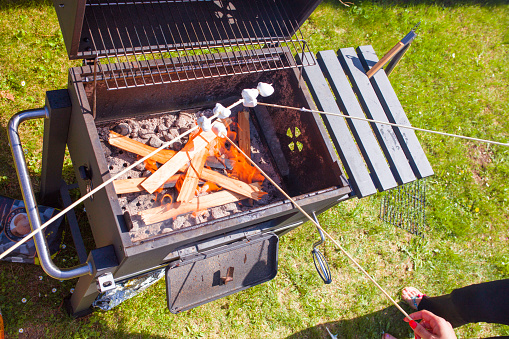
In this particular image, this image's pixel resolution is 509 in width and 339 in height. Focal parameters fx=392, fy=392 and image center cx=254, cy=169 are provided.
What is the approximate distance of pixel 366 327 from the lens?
324 centimetres

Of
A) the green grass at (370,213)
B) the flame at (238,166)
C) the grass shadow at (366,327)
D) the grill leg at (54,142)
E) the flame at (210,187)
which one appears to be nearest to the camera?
the grill leg at (54,142)

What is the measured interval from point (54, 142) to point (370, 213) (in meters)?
2.71

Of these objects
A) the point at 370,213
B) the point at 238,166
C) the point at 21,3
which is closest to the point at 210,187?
the point at 238,166

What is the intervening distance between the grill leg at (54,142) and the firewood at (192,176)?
0.71 meters

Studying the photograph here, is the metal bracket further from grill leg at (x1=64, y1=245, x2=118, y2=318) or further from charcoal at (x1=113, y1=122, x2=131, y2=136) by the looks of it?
charcoal at (x1=113, y1=122, x2=131, y2=136)

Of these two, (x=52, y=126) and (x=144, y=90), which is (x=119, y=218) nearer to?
(x=52, y=126)

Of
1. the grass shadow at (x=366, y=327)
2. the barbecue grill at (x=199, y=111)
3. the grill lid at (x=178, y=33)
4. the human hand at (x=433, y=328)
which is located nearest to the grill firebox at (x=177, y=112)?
the barbecue grill at (x=199, y=111)

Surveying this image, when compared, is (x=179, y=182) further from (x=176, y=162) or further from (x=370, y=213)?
(x=370, y=213)

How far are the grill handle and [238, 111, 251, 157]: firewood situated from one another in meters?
1.18

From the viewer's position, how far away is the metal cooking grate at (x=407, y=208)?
3.71m

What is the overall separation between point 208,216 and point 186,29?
1.10 metres

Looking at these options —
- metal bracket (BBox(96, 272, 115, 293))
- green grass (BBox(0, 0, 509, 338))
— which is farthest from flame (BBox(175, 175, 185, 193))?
green grass (BBox(0, 0, 509, 338))

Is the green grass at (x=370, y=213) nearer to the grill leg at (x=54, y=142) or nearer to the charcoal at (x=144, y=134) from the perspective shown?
the grill leg at (x=54, y=142)

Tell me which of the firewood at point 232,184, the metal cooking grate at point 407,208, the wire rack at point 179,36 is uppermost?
the wire rack at point 179,36
